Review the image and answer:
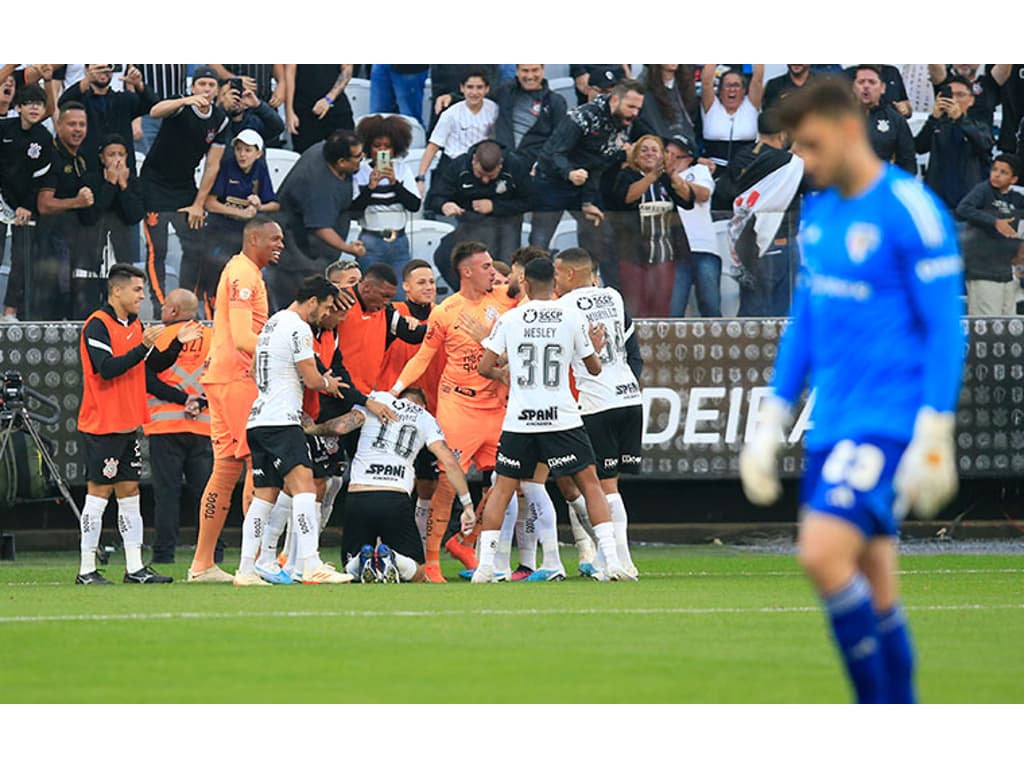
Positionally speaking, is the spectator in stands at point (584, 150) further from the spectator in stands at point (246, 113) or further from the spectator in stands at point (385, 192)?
the spectator in stands at point (246, 113)

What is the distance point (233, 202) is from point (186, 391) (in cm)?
204

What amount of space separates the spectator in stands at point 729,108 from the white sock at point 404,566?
21.8 feet

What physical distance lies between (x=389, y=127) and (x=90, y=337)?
5.38 metres

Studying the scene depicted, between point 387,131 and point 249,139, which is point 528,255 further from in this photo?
point 249,139

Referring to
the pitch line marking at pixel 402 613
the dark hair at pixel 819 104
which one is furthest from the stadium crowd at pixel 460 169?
the dark hair at pixel 819 104

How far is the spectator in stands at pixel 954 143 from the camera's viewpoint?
56.3ft

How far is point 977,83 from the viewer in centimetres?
1747

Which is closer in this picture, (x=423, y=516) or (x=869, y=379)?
(x=869, y=379)

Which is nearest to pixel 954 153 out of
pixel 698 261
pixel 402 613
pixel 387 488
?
pixel 698 261

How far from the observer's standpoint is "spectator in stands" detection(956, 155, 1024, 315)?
53.4 ft

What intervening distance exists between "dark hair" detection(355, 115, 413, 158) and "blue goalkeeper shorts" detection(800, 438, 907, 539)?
11.7m

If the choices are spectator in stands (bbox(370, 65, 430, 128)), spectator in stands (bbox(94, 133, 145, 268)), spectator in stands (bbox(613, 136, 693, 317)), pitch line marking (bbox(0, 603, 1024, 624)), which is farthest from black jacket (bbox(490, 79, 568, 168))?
pitch line marking (bbox(0, 603, 1024, 624))

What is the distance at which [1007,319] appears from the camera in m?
16.4

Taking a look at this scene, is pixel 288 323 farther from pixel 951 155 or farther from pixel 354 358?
pixel 951 155
